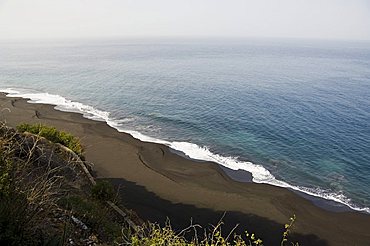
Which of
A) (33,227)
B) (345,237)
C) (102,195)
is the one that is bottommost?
(345,237)

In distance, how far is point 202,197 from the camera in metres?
22.0

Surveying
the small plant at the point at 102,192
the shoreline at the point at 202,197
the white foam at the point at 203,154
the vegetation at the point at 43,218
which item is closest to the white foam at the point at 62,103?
the white foam at the point at 203,154

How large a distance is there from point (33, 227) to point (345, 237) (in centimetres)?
1796

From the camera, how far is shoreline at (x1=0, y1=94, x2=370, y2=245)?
63.4ft

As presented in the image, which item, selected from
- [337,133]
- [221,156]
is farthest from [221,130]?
[337,133]

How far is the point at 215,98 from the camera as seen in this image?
173 ft

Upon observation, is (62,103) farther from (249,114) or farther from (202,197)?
(202,197)

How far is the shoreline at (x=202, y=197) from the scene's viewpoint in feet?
63.4

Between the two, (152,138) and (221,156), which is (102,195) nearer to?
(221,156)

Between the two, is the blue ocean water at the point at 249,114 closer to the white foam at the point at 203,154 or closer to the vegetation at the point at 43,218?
the white foam at the point at 203,154

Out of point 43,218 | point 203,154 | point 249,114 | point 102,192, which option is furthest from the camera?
point 249,114

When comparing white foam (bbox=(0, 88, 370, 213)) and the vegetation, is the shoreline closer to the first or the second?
white foam (bbox=(0, 88, 370, 213))

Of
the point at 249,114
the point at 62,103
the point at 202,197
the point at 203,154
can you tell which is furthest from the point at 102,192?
the point at 62,103

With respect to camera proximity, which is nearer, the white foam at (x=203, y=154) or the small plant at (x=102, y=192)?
the small plant at (x=102, y=192)
